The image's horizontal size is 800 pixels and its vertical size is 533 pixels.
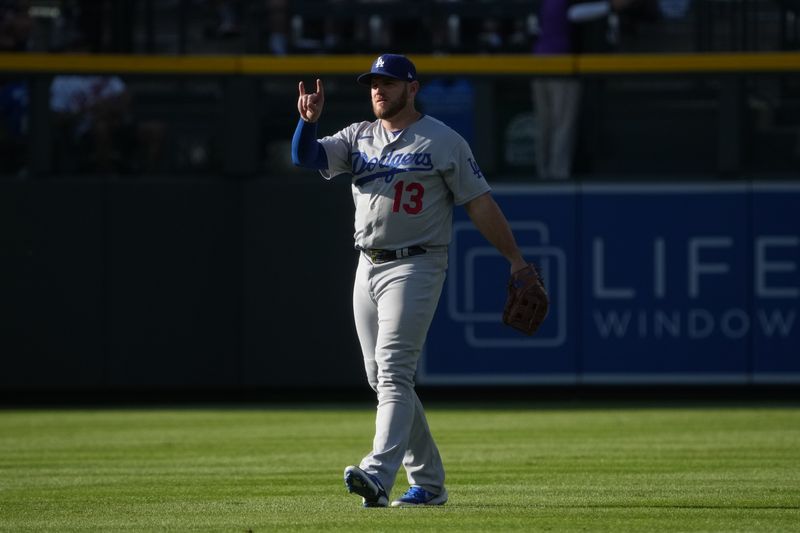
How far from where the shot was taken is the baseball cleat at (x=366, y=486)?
6.14m

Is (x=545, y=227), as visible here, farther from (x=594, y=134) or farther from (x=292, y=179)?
(x=292, y=179)

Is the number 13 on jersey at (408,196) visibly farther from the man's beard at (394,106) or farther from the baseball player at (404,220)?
the man's beard at (394,106)

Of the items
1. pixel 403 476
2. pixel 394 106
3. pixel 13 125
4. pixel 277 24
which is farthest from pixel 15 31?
pixel 394 106

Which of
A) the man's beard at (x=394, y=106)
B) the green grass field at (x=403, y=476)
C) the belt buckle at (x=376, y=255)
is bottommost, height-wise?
the green grass field at (x=403, y=476)

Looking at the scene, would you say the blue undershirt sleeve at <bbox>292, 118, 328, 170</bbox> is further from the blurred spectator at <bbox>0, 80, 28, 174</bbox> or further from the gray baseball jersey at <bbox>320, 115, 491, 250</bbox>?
the blurred spectator at <bbox>0, 80, 28, 174</bbox>

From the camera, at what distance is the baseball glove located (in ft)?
22.2

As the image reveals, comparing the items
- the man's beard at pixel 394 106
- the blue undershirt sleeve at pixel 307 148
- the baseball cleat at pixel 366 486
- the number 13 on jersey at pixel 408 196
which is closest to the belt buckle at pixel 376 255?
the number 13 on jersey at pixel 408 196

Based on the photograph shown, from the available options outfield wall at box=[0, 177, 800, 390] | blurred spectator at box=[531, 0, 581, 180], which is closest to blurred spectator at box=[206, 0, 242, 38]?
outfield wall at box=[0, 177, 800, 390]

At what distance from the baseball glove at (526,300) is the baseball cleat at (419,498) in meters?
0.85

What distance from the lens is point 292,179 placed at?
13969 millimetres

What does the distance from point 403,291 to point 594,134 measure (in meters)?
7.79

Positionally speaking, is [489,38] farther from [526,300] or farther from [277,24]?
[526,300]

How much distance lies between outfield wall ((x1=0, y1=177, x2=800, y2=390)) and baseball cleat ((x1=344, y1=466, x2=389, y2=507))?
7.56m

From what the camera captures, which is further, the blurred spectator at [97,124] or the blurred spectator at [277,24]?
the blurred spectator at [277,24]
